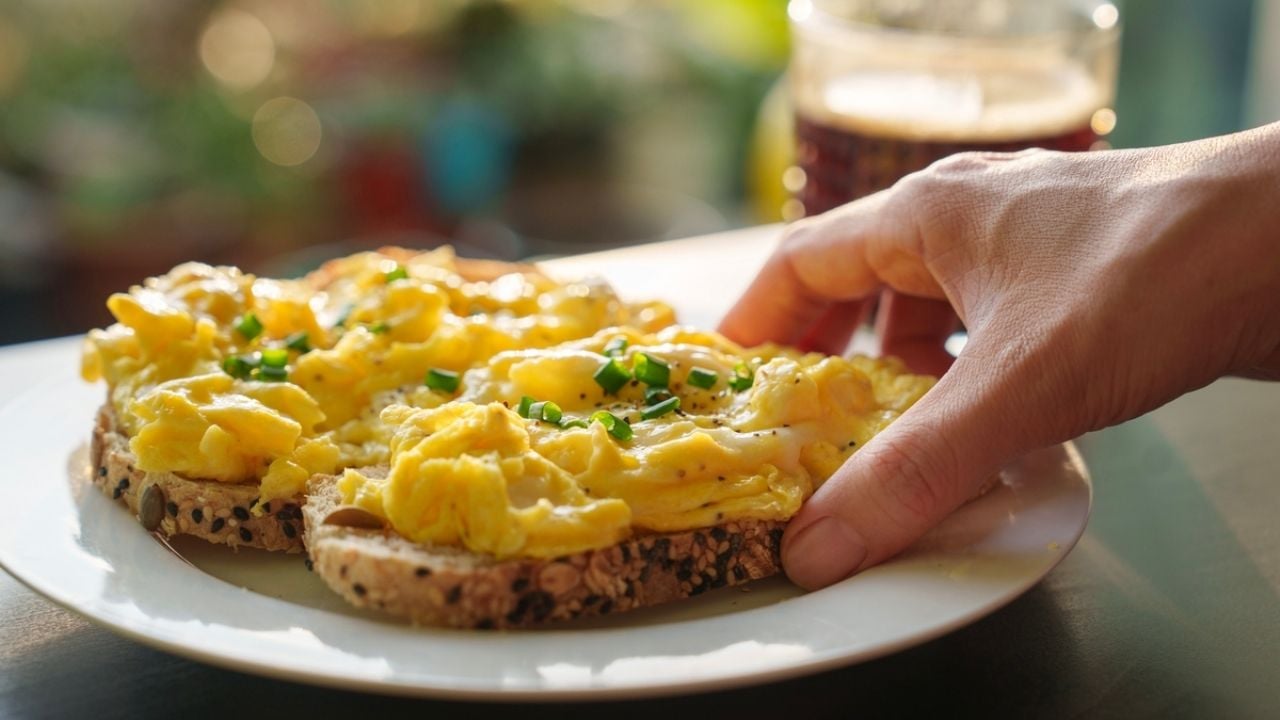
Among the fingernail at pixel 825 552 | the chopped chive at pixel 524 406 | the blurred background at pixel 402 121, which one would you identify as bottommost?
the blurred background at pixel 402 121

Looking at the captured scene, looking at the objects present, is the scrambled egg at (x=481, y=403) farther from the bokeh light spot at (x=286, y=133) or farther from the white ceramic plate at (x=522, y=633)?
the bokeh light spot at (x=286, y=133)

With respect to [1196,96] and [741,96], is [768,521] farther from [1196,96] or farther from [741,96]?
[741,96]

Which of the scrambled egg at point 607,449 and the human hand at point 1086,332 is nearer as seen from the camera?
the scrambled egg at point 607,449

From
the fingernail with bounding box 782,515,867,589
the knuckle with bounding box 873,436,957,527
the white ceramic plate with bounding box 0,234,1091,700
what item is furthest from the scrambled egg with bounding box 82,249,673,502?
the knuckle with bounding box 873,436,957,527

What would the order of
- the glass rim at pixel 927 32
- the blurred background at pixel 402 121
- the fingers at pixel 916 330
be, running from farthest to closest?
the blurred background at pixel 402 121 → the glass rim at pixel 927 32 → the fingers at pixel 916 330

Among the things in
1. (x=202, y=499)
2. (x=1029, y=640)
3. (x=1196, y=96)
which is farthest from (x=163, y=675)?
(x=1196, y=96)

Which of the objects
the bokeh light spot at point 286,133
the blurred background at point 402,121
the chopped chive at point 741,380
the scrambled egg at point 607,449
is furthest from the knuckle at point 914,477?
the bokeh light spot at point 286,133

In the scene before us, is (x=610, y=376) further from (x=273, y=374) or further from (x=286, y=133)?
(x=286, y=133)
